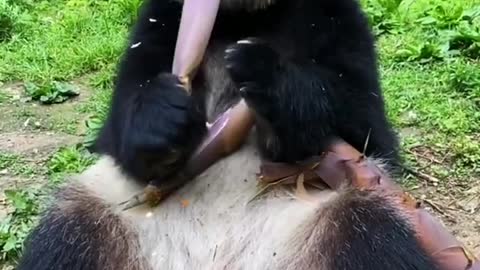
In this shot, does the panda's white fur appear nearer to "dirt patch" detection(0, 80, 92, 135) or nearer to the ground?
the ground

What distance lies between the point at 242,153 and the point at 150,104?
13.0 inches

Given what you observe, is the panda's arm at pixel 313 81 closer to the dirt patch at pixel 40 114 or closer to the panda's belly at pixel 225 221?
the panda's belly at pixel 225 221

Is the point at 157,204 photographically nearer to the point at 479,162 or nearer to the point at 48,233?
the point at 48,233

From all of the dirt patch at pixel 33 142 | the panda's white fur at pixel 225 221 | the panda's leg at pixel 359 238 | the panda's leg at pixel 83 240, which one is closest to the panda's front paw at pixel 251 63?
the panda's white fur at pixel 225 221

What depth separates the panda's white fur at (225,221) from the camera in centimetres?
302

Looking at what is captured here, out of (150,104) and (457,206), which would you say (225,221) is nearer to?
(150,104)

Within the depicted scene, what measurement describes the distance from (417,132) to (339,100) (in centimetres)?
173

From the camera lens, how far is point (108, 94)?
5535mm

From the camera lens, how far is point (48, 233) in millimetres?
3180

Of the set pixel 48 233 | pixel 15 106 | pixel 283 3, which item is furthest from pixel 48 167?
pixel 283 3

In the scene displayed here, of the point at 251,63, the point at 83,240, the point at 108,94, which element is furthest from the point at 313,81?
the point at 108,94

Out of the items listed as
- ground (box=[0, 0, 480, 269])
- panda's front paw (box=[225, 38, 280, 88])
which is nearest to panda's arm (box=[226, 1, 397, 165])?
panda's front paw (box=[225, 38, 280, 88])

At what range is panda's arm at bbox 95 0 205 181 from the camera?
2955mm

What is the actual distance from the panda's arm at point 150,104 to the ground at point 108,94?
50 cm
